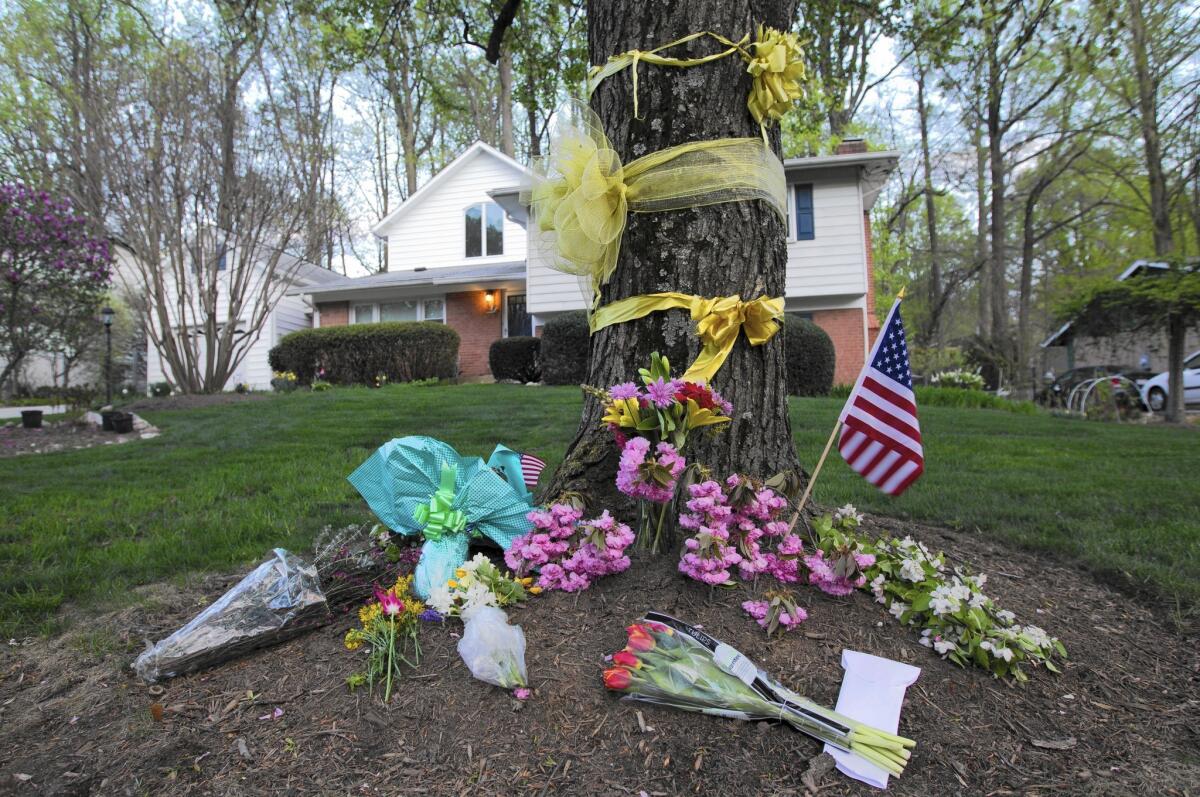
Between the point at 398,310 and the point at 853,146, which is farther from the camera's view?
the point at 398,310

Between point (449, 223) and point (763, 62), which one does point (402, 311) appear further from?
point (763, 62)

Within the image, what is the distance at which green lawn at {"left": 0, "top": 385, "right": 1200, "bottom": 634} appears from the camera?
305cm

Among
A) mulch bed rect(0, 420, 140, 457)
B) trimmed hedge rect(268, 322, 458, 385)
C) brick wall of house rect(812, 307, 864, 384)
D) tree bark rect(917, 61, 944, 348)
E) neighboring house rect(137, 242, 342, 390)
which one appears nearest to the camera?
mulch bed rect(0, 420, 140, 457)

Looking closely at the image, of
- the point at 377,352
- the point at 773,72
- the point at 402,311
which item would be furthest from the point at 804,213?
the point at 773,72

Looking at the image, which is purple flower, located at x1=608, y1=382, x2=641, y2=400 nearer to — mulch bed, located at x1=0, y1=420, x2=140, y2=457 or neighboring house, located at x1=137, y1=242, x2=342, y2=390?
mulch bed, located at x1=0, y1=420, x2=140, y2=457

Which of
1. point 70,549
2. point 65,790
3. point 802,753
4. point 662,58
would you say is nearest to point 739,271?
point 662,58

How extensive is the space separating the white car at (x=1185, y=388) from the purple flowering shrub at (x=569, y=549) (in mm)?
18200

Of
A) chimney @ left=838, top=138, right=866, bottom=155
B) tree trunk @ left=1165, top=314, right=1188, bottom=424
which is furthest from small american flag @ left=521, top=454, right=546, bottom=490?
chimney @ left=838, top=138, right=866, bottom=155

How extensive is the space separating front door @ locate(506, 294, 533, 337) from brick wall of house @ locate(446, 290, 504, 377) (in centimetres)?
28

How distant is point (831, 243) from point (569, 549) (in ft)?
43.8

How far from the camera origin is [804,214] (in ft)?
46.2

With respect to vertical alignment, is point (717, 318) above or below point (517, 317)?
below

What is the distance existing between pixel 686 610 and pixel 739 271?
1176 millimetres

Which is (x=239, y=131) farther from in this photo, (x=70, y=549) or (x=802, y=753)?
(x=802, y=753)
